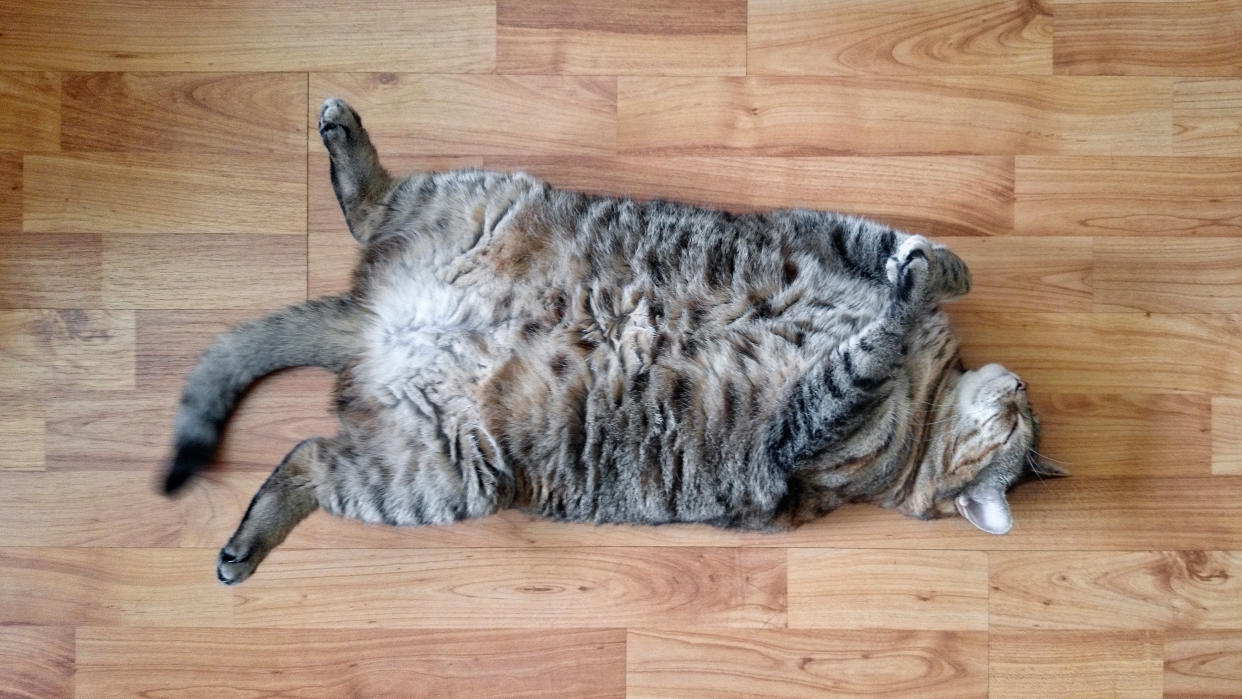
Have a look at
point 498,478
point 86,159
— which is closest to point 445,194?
point 498,478

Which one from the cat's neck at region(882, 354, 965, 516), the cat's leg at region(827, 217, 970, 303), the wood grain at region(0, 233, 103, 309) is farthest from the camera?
the wood grain at region(0, 233, 103, 309)

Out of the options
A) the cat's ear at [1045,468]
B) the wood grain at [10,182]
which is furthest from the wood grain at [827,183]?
the wood grain at [10,182]

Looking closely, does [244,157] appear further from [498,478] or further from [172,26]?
[498,478]

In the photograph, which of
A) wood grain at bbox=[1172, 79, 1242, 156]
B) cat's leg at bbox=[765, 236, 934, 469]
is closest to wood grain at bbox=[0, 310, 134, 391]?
cat's leg at bbox=[765, 236, 934, 469]

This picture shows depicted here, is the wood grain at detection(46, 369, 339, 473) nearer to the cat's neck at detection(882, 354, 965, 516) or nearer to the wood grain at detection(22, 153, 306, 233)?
the wood grain at detection(22, 153, 306, 233)

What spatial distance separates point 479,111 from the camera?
2129 millimetres

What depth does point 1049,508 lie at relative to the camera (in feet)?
7.07

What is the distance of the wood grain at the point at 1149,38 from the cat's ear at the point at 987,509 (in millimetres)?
1122

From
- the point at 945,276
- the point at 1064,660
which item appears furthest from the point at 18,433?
the point at 1064,660

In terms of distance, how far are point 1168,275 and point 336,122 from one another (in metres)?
2.13

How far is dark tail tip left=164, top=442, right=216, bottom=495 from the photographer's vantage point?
77.4 inches

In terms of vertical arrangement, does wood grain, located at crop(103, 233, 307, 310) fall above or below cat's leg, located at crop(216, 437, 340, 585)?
above

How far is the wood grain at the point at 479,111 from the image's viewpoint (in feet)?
6.95

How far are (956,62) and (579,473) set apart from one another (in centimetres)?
144
